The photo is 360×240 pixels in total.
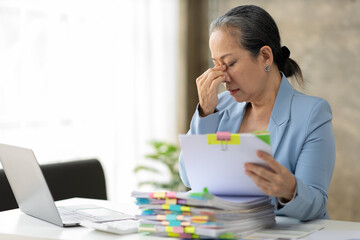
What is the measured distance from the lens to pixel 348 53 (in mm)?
4750

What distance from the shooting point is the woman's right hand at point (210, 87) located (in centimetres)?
202

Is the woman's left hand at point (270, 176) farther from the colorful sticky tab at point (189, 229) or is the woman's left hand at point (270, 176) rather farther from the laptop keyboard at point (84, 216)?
the laptop keyboard at point (84, 216)

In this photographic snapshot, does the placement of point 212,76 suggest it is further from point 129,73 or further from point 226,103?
point 129,73

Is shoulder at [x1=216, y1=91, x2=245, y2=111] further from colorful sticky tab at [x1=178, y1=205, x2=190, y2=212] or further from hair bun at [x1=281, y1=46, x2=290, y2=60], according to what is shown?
colorful sticky tab at [x1=178, y1=205, x2=190, y2=212]

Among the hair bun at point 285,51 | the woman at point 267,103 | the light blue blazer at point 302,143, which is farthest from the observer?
the hair bun at point 285,51

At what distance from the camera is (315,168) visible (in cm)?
182

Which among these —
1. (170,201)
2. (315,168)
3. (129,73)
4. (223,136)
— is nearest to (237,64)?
(315,168)

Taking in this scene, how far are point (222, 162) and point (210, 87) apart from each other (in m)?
0.56

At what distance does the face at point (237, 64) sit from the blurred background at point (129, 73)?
84.7 inches

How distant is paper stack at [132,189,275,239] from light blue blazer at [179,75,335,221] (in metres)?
0.13

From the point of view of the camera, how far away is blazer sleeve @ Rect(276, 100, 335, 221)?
1668 mm

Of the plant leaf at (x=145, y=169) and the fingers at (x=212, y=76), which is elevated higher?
the fingers at (x=212, y=76)

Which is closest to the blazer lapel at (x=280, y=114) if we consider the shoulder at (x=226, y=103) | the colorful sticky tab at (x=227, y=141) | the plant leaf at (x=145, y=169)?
the shoulder at (x=226, y=103)

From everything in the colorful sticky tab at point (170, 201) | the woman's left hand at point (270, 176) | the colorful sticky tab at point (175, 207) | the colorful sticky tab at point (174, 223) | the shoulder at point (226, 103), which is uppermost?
the shoulder at point (226, 103)
